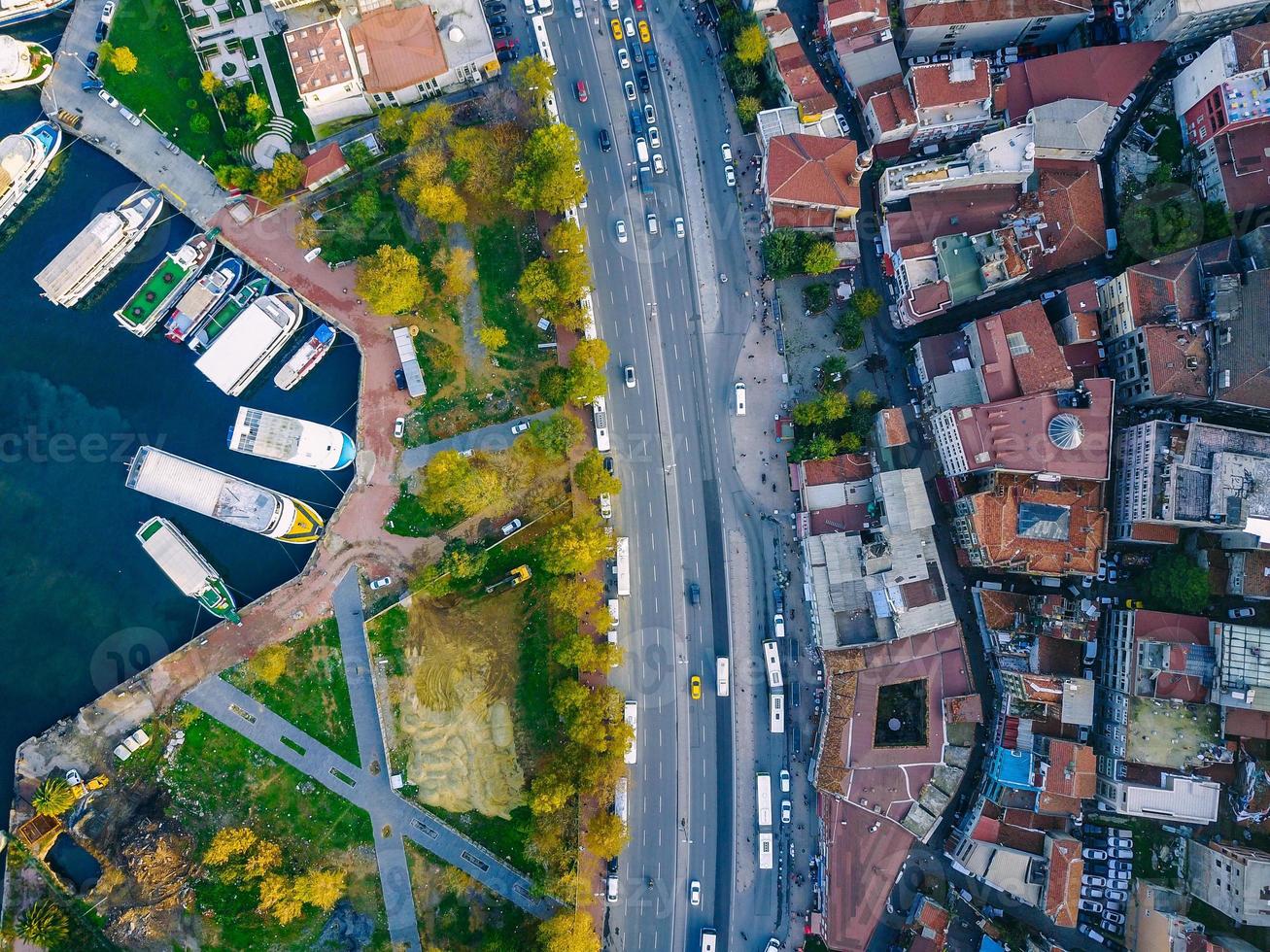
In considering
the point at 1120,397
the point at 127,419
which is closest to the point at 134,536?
the point at 127,419

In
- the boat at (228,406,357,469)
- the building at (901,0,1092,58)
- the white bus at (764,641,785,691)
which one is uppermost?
the building at (901,0,1092,58)

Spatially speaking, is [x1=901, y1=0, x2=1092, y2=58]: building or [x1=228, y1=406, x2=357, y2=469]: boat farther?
[x1=228, y1=406, x2=357, y2=469]: boat

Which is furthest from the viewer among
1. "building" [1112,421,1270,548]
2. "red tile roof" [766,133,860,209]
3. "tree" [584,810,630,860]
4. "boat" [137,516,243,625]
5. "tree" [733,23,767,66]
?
"boat" [137,516,243,625]

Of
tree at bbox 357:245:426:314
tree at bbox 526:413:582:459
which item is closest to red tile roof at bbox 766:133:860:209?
tree at bbox 526:413:582:459

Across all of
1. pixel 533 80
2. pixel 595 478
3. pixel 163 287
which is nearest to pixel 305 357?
pixel 163 287

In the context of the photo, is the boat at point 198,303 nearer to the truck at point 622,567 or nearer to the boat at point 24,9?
the boat at point 24,9

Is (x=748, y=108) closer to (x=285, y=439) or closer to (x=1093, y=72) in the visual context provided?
(x=1093, y=72)

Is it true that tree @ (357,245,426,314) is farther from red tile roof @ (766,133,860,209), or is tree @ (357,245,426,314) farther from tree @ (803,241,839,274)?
tree @ (803,241,839,274)

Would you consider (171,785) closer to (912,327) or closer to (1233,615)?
(912,327)
